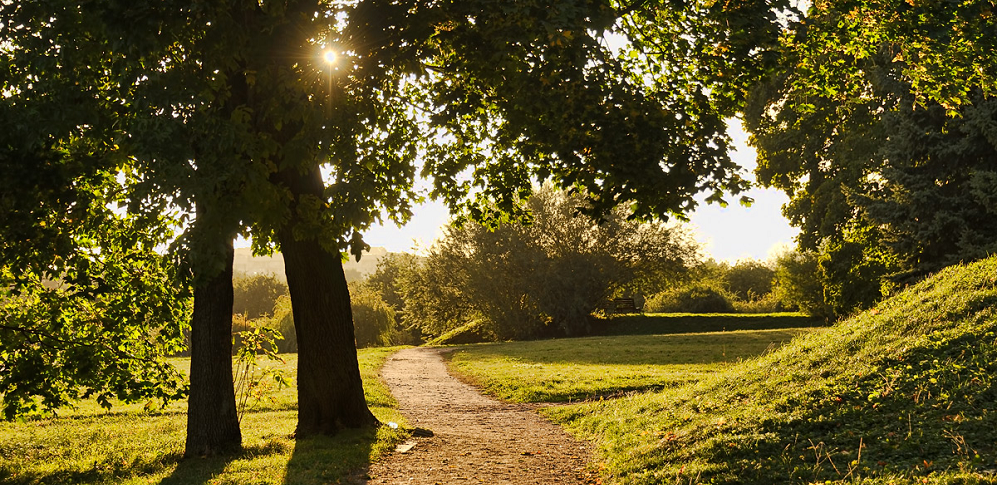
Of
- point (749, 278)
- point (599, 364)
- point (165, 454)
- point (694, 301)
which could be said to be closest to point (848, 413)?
point (165, 454)

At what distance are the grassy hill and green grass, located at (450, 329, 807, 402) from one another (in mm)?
3856

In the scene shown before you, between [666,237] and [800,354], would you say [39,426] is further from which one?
[666,237]

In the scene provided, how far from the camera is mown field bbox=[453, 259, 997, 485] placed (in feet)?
23.4

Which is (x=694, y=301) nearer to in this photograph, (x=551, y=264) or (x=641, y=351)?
(x=551, y=264)

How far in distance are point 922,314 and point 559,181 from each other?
6456mm

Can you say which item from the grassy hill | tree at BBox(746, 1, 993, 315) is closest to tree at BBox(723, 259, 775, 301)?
tree at BBox(746, 1, 993, 315)

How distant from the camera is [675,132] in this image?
9273 millimetres

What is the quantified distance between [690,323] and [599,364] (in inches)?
843

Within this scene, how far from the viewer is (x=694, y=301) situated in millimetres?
52781

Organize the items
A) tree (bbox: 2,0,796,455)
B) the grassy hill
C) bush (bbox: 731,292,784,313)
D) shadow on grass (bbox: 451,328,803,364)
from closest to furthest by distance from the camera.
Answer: the grassy hill < tree (bbox: 2,0,796,455) < shadow on grass (bbox: 451,328,803,364) < bush (bbox: 731,292,784,313)

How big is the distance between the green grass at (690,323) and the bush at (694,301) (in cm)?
675

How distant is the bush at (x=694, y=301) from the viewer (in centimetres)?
5269

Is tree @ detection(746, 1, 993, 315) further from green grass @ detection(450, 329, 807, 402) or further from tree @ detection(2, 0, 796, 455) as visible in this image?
green grass @ detection(450, 329, 807, 402)

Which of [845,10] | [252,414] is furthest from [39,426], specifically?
[845,10]
